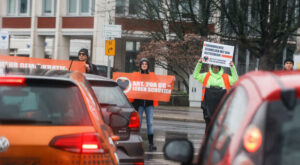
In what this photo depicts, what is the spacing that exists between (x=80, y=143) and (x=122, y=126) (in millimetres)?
3595

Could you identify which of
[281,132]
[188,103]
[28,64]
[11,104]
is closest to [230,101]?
[281,132]

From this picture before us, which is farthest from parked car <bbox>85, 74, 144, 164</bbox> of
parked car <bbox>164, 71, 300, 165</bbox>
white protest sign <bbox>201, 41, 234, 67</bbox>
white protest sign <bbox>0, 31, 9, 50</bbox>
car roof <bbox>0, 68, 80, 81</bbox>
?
white protest sign <bbox>0, 31, 9, 50</bbox>

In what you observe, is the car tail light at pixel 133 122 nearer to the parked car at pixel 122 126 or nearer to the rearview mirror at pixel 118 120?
the parked car at pixel 122 126

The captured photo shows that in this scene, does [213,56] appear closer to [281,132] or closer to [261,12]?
[261,12]

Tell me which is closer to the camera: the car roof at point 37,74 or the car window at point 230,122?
the car window at point 230,122

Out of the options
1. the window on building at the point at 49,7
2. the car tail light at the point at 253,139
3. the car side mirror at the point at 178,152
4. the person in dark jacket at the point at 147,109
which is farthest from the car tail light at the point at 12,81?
the window on building at the point at 49,7

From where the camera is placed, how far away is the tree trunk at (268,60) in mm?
17922

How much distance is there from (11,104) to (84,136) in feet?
1.97

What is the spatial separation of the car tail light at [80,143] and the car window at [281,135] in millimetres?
2133

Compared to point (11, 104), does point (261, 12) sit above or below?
above

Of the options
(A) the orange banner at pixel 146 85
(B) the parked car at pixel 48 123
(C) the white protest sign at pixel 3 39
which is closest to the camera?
(B) the parked car at pixel 48 123

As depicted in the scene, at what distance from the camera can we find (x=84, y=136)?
15.4ft

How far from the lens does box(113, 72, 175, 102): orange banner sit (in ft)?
44.8

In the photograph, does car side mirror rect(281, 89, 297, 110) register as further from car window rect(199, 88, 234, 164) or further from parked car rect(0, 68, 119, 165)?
parked car rect(0, 68, 119, 165)
